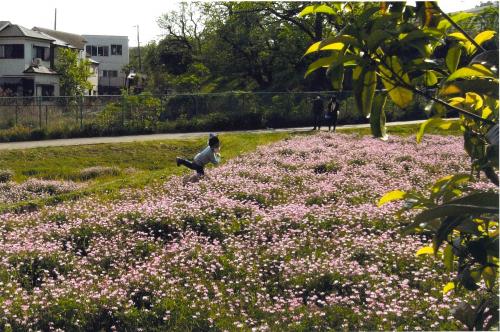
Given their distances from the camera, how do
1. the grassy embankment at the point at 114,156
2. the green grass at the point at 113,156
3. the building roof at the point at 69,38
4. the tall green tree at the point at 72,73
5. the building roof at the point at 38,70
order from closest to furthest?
the grassy embankment at the point at 114,156 < the green grass at the point at 113,156 < the building roof at the point at 38,70 < the tall green tree at the point at 72,73 < the building roof at the point at 69,38

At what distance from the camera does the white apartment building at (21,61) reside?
4888 cm

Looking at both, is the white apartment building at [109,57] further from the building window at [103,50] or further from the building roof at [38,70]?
the building roof at [38,70]

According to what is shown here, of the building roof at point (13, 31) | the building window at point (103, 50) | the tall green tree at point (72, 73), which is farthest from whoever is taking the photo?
the building window at point (103, 50)

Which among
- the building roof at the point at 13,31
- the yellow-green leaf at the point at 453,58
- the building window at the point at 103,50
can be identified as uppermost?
the building window at the point at 103,50

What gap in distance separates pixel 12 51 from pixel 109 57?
28.0 metres

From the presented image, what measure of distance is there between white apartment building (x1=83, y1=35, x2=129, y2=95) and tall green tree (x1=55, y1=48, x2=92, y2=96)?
2576cm

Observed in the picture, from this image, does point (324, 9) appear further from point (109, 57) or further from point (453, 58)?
point (109, 57)

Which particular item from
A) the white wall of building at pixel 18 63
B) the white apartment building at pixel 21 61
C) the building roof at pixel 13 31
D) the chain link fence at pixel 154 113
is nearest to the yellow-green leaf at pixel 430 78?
Result: the chain link fence at pixel 154 113

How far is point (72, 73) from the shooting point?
164ft

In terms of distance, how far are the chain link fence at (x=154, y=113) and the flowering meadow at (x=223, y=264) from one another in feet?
54.7

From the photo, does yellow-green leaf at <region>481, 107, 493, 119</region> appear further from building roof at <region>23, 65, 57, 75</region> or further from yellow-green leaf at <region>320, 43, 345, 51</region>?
building roof at <region>23, 65, 57, 75</region>

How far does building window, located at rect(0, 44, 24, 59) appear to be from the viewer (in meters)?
49.6

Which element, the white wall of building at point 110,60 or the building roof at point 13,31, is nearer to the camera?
the building roof at point 13,31

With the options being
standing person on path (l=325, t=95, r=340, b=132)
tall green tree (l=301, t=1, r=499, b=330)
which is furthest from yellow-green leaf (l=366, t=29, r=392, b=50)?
standing person on path (l=325, t=95, r=340, b=132)
